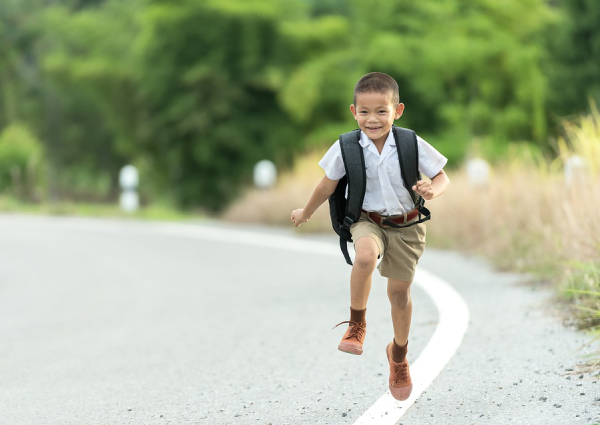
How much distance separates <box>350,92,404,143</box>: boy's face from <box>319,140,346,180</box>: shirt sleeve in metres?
0.17

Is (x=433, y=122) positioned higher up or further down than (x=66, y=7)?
further down

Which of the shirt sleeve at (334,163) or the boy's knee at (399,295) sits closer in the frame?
the shirt sleeve at (334,163)

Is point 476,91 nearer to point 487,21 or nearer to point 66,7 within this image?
point 487,21

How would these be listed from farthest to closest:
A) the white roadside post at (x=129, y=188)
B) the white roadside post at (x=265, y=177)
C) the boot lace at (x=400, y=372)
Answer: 1. the white roadside post at (x=129, y=188)
2. the white roadside post at (x=265, y=177)
3. the boot lace at (x=400, y=372)

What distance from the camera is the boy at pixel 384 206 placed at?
4.45 meters

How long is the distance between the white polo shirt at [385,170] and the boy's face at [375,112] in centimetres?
10

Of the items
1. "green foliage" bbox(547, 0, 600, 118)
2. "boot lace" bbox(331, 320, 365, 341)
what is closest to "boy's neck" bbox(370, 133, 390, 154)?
"boot lace" bbox(331, 320, 365, 341)

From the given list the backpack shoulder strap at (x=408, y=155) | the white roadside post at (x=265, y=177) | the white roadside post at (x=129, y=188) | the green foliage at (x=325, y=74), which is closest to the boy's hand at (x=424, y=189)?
the backpack shoulder strap at (x=408, y=155)

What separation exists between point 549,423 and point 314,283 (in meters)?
6.50

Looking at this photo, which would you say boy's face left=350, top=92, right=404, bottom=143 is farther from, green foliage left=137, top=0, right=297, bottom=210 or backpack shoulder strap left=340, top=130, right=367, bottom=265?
green foliage left=137, top=0, right=297, bottom=210

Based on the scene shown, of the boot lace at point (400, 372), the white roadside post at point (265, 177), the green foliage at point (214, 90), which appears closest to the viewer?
the boot lace at point (400, 372)

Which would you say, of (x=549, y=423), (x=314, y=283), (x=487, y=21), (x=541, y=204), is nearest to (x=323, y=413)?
(x=549, y=423)

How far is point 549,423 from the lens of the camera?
4.38 meters

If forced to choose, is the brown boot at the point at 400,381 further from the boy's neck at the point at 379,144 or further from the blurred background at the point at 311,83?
the blurred background at the point at 311,83
